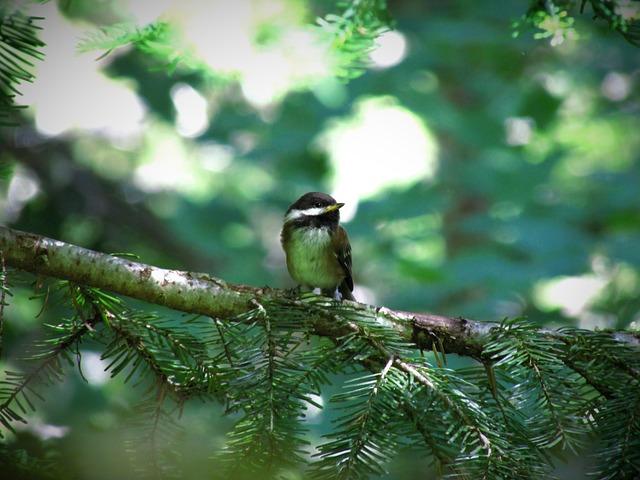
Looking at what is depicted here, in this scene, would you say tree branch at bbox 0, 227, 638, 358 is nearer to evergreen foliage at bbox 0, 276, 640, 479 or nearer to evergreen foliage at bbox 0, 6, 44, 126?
evergreen foliage at bbox 0, 276, 640, 479

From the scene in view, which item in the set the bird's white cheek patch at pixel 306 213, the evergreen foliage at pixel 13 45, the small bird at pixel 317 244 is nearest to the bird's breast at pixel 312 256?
the small bird at pixel 317 244

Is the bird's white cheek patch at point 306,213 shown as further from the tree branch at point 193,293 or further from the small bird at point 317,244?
the tree branch at point 193,293

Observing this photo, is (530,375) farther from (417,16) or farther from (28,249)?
(417,16)

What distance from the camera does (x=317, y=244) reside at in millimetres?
4691

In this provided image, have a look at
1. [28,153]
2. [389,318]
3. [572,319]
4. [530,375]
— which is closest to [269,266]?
[28,153]

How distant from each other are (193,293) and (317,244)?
83.8 inches

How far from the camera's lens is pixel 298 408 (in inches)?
85.4

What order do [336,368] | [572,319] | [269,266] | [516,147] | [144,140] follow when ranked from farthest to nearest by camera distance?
[144,140]
[269,266]
[516,147]
[572,319]
[336,368]

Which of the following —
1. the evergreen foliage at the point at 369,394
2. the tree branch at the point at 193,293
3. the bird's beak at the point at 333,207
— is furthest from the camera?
the bird's beak at the point at 333,207

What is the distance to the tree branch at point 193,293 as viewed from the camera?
243cm

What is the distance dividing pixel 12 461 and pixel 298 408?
1103mm

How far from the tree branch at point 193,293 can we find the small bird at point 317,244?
1849 millimetres

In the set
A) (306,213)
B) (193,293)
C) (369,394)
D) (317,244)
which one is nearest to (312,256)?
(317,244)

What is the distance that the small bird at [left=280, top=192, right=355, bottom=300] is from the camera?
4703 millimetres
